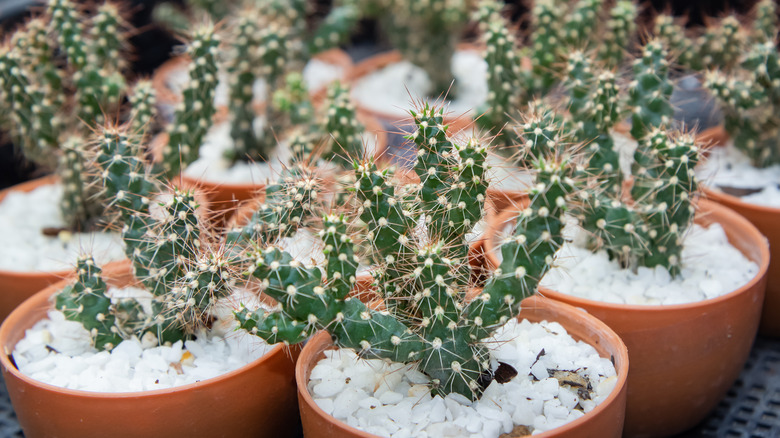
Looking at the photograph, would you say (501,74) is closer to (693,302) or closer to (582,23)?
(582,23)

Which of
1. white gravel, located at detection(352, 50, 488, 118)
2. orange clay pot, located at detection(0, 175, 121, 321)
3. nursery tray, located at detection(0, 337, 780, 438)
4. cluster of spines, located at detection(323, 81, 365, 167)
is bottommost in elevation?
nursery tray, located at detection(0, 337, 780, 438)

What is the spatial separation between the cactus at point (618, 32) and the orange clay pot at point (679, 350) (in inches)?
42.7

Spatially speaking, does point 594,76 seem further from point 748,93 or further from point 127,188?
point 127,188

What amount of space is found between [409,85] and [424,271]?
231 centimetres

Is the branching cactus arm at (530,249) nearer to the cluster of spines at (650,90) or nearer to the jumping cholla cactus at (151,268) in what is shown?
the jumping cholla cactus at (151,268)

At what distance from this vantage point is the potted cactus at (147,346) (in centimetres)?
173

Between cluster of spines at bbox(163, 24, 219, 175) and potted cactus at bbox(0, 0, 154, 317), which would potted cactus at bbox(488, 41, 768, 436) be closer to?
cluster of spines at bbox(163, 24, 219, 175)

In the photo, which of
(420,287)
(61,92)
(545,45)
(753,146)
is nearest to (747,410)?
(753,146)

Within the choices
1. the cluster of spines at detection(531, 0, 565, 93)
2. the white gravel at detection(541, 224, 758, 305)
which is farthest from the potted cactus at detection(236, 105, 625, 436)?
the cluster of spines at detection(531, 0, 565, 93)

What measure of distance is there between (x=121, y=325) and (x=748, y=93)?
2044mm

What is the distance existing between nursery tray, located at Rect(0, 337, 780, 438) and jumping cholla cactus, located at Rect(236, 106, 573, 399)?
79 centimetres

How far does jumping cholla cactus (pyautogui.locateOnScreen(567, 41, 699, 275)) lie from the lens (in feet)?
6.76

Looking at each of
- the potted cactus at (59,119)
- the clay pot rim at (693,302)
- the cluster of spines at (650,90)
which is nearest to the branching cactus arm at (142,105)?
the potted cactus at (59,119)

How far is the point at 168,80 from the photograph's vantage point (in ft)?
12.0
